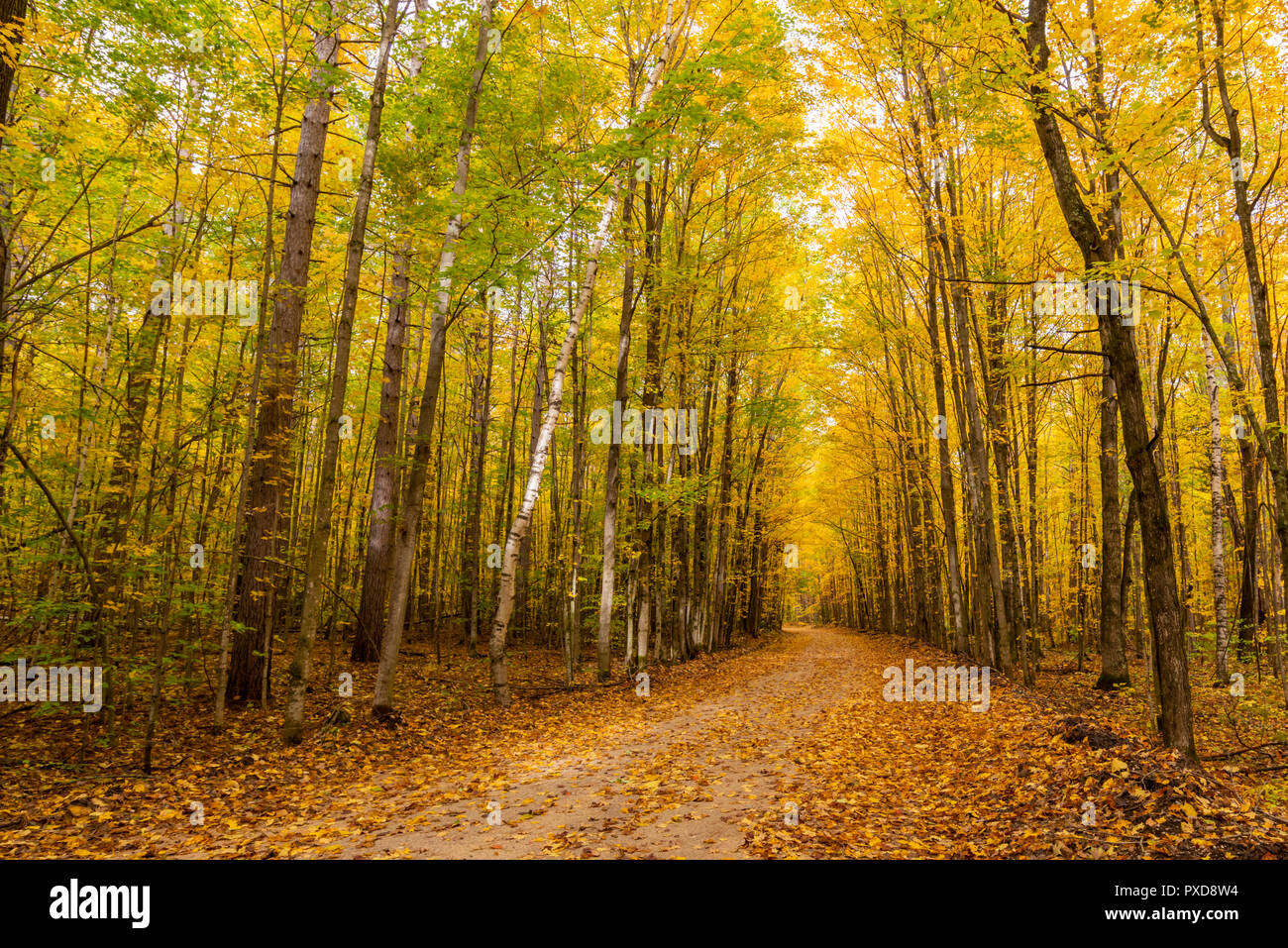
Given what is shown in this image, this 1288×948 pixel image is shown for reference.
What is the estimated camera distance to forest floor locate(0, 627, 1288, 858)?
4.41 meters

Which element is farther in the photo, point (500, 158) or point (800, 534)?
point (800, 534)

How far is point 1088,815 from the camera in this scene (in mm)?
4590

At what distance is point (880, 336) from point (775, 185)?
5244 millimetres

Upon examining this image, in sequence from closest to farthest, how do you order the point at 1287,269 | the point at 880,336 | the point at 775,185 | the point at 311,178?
the point at 311,178 < the point at 1287,269 < the point at 775,185 < the point at 880,336

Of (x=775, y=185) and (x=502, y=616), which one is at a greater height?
(x=775, y=185)

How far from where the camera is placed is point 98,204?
27.0 ft

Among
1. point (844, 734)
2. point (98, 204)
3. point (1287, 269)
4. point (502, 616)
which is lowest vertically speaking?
point (844, 734)

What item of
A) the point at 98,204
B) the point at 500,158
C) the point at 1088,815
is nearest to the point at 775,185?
the point at 500,158

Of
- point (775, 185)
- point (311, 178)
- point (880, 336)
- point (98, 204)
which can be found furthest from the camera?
point (880, 336)

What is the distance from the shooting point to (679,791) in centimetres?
586

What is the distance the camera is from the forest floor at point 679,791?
441 centimetres
